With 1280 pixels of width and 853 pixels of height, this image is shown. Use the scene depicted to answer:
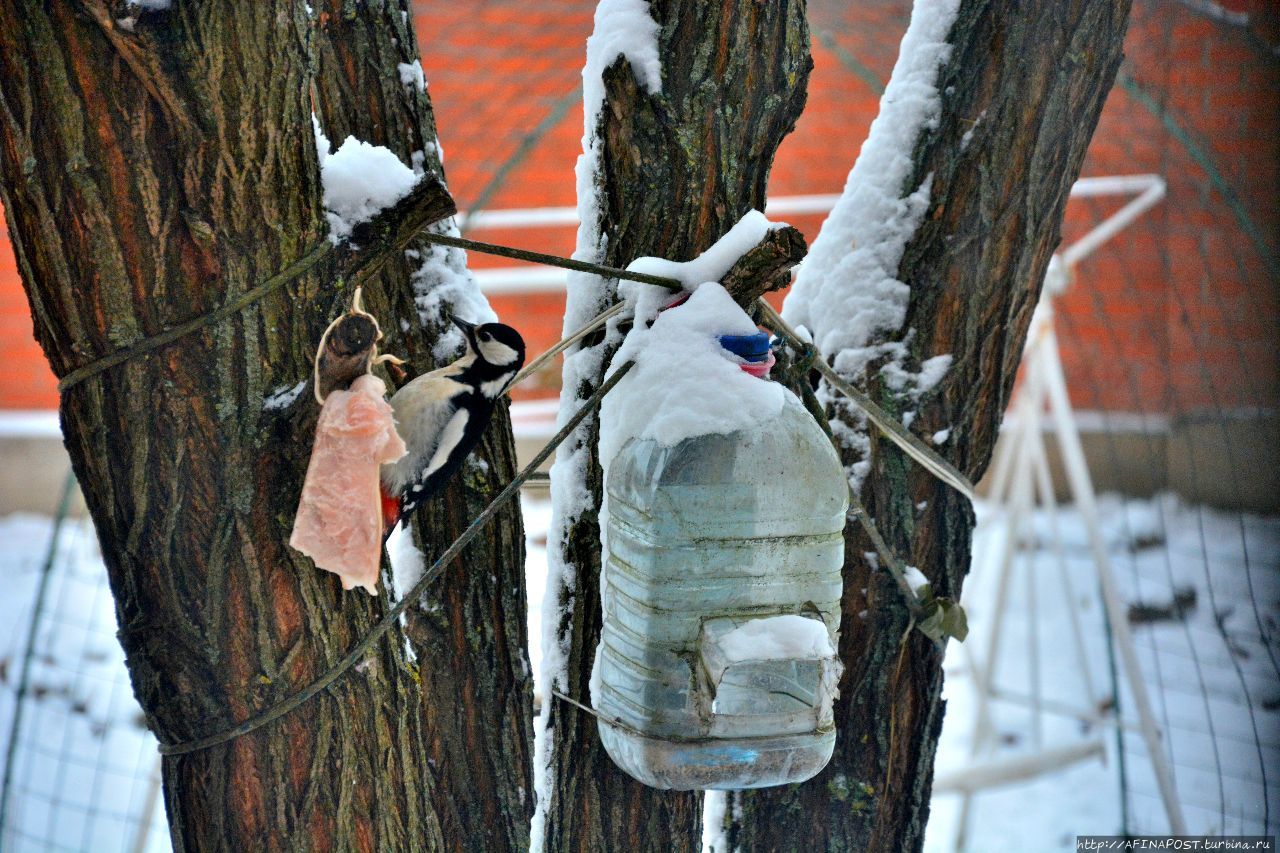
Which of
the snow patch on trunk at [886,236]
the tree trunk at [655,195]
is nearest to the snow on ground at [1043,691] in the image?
the tree trunk at [655,195]

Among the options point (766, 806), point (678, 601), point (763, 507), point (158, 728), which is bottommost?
point (766, 806)

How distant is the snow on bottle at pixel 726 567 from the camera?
1.31m

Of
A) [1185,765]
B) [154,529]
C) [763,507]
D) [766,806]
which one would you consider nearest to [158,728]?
[154,529]

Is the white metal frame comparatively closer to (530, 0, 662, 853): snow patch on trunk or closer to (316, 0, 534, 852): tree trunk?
(530, 0, 662, 853): snow patch on trunk

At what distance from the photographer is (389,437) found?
48.4 inches

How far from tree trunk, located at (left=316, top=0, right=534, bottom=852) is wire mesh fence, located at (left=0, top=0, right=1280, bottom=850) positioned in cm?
159

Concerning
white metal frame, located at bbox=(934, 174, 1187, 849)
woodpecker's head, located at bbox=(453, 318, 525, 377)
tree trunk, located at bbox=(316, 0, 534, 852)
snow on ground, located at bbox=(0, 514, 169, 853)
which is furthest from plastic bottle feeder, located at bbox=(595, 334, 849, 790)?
snow on ground, located at bbox=(0, 514, 169, 853)

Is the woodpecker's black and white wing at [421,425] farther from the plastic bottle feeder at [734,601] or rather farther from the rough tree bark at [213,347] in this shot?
the plastic bottle feeder at [734,601]

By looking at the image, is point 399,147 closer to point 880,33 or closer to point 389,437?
point 389,437


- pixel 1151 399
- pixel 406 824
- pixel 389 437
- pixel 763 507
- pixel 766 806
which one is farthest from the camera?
pixel 1151 399

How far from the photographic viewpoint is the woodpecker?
135cm

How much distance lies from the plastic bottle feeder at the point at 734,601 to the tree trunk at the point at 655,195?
317 mm

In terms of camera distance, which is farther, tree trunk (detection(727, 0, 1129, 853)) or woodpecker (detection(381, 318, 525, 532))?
tree trunk (detection(727, 0, 1129, 853))

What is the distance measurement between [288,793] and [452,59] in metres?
4.32
